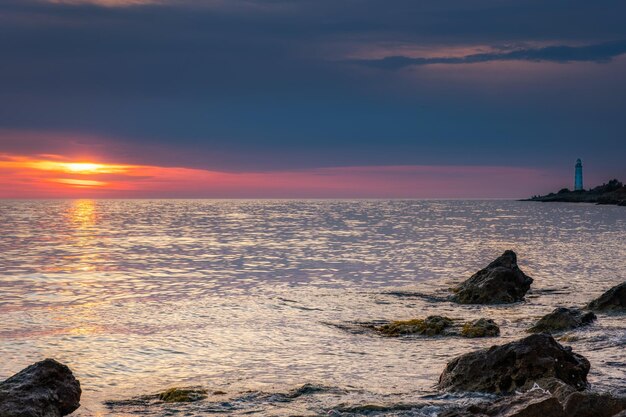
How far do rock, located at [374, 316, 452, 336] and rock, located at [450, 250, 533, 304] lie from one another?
21.5 feet

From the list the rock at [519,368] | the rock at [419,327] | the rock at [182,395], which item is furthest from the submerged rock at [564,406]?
the rock at [419,327]

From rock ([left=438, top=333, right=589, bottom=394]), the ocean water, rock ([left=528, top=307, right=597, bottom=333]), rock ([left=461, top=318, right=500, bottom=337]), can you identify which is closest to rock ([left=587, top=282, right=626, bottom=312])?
the ocean water

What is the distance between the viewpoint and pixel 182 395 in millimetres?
14180

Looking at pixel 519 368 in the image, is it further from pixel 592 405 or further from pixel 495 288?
pixel 495 288

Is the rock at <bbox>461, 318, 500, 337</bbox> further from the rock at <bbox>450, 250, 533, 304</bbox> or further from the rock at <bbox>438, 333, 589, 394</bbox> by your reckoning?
the rock at <bbox>450, 250, 533, 304</bbox>

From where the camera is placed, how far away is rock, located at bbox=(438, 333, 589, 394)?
13516 millimetres

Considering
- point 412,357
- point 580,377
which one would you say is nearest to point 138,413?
point 412,357

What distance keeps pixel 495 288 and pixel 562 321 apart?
741 centimetres

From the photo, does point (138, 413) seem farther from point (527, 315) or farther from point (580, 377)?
point (527, 315)

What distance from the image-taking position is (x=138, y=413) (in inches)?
527

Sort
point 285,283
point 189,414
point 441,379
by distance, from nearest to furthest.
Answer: point 189,414 < point 441,379 < point 285,283

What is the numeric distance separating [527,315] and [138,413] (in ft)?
50.8

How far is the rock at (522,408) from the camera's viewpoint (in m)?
9.91

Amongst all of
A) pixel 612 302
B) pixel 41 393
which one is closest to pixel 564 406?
pixel 41 393
